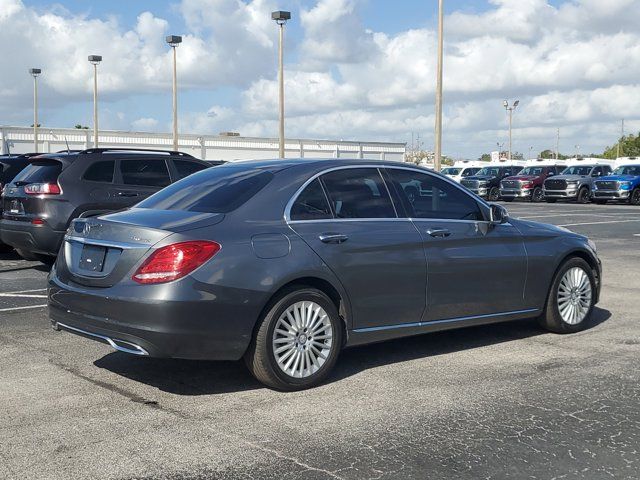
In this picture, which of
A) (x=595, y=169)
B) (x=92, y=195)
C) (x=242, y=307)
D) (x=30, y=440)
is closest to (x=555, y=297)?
(x=242, y=307)

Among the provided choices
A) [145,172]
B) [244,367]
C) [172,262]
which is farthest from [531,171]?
[172,262]

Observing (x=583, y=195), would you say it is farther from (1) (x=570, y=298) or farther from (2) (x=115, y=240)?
(2) (x=115, y=240)

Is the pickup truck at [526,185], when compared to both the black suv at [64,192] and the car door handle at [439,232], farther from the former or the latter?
the car door handle at [439,232]

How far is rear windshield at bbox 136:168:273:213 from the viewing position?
613 cm

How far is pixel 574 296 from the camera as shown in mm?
8000

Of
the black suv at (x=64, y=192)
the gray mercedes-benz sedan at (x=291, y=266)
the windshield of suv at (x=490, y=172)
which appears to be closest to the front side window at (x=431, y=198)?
the gray mercedes-benz sedan at (x=291, y=266)

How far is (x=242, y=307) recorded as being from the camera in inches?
221

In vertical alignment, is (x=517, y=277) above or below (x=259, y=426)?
above

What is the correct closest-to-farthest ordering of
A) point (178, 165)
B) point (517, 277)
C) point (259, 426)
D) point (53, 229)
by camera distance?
1. point (259, 426)
2. point (517, 277)
3. point (53, 229)
4. point (178, 165)

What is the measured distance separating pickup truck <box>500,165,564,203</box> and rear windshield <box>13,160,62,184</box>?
33650 millimetres

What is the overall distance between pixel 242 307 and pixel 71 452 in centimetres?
147

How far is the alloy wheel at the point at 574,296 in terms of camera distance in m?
7.92

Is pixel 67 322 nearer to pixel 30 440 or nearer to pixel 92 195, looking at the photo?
pixel 30 440

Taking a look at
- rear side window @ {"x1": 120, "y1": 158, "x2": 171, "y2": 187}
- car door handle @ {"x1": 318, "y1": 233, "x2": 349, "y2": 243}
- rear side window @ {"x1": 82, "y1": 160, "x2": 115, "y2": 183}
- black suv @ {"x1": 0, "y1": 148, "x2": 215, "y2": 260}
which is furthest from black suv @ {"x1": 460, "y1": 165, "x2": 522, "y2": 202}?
car door handle @ {"x1": 318, "y1": 233, "x2": 349, "y2": 243}
